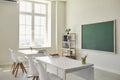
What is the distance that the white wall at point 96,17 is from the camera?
4.80m

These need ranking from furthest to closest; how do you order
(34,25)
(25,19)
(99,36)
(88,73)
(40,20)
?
1. (40,20)
2. (34,25)
3. (25,19)
4. (99,36)
5. (88,73)

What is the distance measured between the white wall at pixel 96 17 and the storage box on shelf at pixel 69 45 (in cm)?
24

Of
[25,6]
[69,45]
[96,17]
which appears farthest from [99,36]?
[25,6]

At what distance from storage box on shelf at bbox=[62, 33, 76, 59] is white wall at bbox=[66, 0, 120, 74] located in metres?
0.24

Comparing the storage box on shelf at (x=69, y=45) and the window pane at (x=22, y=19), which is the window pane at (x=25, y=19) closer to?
the window pane at (x=22, y=19)

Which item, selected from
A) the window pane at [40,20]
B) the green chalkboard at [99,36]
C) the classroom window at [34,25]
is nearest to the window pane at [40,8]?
the classroom window at [34,25]

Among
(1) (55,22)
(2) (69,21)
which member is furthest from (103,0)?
(1) (55,22)

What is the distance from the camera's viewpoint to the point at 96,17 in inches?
217

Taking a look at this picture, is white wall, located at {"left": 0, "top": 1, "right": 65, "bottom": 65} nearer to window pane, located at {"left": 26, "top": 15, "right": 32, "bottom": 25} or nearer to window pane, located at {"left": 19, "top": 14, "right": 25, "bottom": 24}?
window pane, located at {"left": 19, "top": 14, "right": 25, "bottom": 24}

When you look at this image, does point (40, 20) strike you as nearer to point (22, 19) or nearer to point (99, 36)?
point (22, 19)

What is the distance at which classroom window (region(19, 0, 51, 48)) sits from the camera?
676 centimetres

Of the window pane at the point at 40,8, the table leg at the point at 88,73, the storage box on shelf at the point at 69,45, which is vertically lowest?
the table leg at the point at 88,73

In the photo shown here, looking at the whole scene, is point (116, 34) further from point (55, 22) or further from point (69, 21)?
point (55, 22)

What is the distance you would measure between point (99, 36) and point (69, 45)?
1745 mm
